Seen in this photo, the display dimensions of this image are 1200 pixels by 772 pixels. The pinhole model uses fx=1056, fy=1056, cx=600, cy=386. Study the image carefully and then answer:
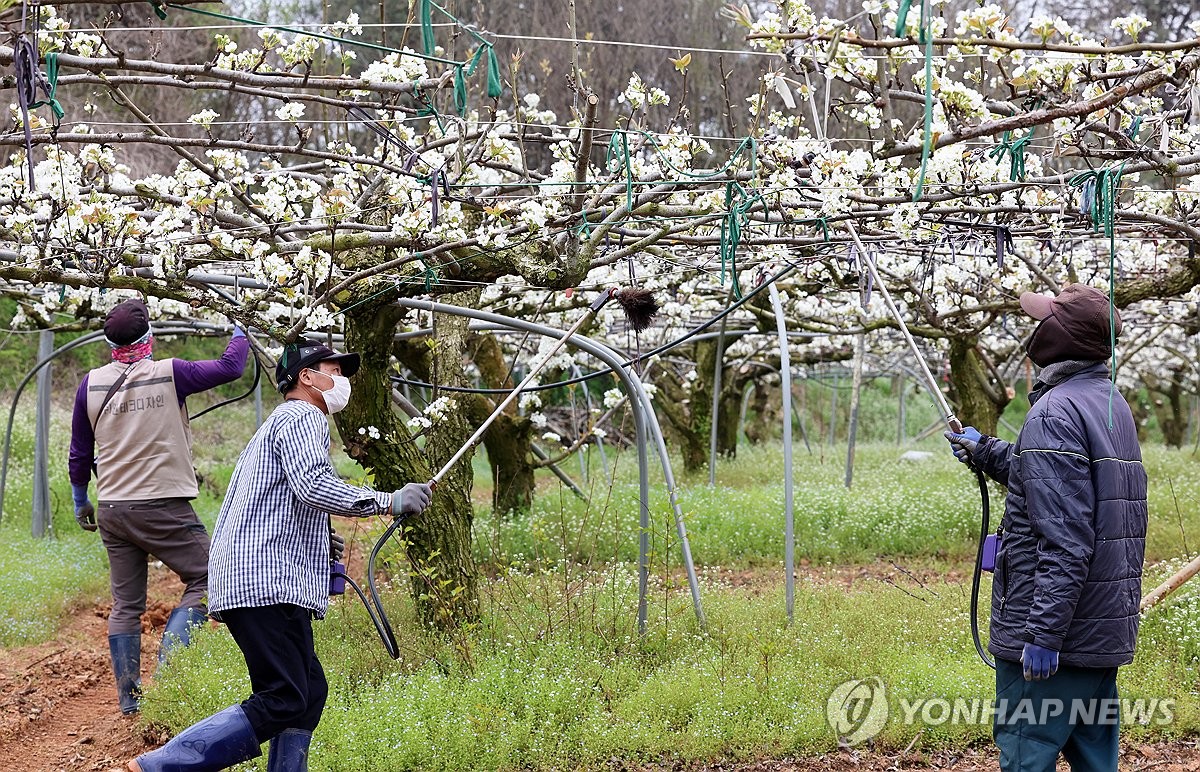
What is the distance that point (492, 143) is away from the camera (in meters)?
4.34

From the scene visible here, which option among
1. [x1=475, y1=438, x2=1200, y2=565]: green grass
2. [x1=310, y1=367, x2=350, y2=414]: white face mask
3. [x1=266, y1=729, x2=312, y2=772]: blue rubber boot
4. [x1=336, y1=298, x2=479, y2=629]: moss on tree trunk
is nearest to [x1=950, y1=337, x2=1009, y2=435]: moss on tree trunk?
[x1=475, y1=438, x2=1200, y2=565]: green grass

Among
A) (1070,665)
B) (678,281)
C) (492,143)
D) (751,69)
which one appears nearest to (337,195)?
(492,143)

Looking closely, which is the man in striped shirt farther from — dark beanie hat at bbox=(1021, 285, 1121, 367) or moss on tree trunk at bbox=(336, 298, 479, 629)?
dark beanie hat at bbox=(1021, 285, 1121, 367)

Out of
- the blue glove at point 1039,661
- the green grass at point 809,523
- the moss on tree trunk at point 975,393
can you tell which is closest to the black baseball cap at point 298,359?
the blue glove at point 1039,661

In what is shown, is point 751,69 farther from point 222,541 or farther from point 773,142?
→ point 222,541

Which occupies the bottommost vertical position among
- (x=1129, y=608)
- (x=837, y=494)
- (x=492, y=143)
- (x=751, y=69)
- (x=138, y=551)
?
(x=837, y=494)

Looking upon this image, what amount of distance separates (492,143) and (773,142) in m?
1.14

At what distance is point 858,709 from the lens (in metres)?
4.31

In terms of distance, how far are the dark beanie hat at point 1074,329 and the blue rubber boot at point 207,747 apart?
2.63 m

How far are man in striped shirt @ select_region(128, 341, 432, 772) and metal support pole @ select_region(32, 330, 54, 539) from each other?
5.55 metres

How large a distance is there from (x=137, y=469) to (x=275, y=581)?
1879 millimetres

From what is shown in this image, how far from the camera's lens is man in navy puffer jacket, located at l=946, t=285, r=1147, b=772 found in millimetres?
2824

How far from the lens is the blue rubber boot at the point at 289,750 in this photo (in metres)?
3.38

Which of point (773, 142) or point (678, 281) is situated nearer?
point (773, 142)
